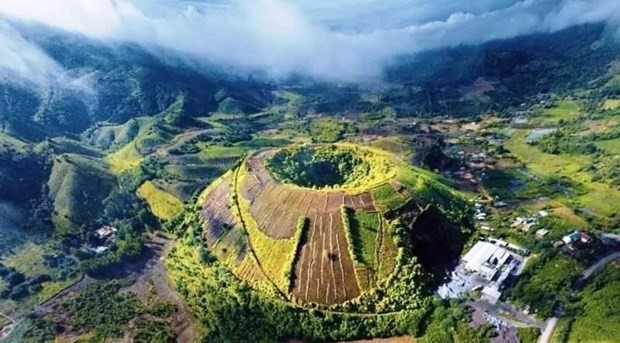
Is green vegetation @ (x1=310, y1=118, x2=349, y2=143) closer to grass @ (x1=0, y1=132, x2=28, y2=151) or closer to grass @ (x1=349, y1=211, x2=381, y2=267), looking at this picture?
grass @ (x1=0, y1=132, x2=28, y2=151)

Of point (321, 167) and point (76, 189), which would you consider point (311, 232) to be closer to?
point (321, 167)

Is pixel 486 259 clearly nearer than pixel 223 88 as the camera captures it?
Yes

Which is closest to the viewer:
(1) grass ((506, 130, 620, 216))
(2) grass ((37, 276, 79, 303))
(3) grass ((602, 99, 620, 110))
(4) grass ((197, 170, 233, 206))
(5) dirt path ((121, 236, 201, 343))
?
(5) dirt path ((121, 236, 201, 343))

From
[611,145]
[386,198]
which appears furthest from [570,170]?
[386,198]

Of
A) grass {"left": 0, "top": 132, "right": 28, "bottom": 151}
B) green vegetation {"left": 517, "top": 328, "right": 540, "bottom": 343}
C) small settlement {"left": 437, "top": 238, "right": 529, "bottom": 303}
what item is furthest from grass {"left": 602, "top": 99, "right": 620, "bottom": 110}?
grass {"left": 0, "top": 132, "right": 28, "bottom": 151}

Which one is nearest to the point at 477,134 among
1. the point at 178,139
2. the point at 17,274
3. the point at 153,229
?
the point at 178,139
